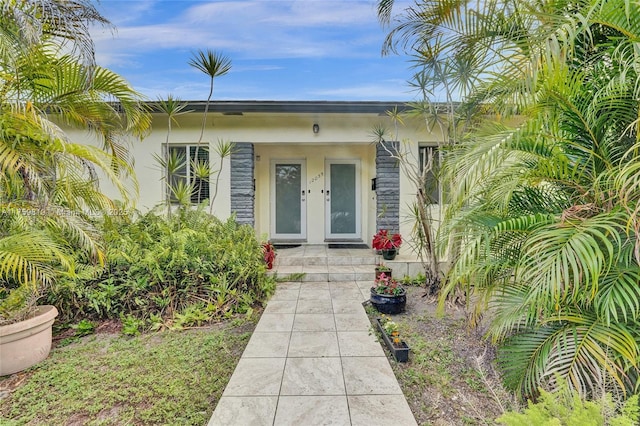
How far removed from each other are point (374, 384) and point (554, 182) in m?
1.94

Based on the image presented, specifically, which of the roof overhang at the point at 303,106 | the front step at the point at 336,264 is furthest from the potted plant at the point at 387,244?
the roof overhang at the point at 303,106

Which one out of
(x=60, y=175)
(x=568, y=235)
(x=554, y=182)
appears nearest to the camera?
(x=568, y=235)

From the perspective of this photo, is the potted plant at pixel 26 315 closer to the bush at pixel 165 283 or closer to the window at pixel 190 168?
the bush at pixel 165 283

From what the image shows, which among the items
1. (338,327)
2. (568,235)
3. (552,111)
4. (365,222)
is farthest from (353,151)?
(568,235)

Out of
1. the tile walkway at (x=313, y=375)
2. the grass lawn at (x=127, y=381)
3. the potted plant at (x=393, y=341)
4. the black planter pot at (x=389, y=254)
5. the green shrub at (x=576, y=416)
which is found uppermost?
the green shrub at (x=576, y=416)

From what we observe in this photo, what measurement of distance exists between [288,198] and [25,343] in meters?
5.63

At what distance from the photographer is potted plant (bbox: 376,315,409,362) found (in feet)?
8.89

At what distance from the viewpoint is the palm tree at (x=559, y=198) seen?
1664 millimetres

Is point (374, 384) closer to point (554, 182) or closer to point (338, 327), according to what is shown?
point (338, 327)

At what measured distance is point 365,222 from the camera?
7.60m

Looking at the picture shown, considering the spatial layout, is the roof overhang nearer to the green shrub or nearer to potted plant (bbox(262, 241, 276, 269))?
potted plant (bbox(262, 241, 276, 269))

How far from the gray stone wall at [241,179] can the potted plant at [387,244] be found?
2.63 metres

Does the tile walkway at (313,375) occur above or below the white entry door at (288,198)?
below

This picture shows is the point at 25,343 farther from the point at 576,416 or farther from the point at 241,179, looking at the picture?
the point at 241,179
